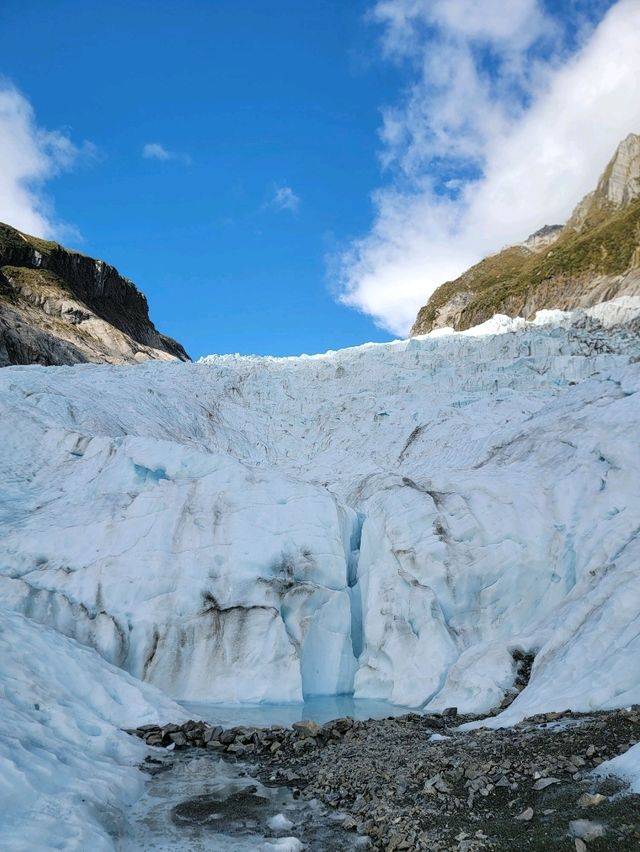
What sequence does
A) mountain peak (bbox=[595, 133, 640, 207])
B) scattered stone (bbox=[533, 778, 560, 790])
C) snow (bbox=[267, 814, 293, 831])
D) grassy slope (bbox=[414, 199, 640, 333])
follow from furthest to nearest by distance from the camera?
mountain peak (bbox=[595, 133, 640, 207]) < grassy slope (bbox=[414, 199, 640, 333]) < snow (bbox=[267, 814, 293, 831]) < scattered stone (bbox=[533, 778, 560, 790])

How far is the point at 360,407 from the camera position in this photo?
3456cm

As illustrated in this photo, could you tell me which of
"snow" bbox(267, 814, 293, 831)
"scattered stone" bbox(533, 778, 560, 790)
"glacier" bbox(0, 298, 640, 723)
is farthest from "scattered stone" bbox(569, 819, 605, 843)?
"glacier" bbox(0, 298, 640, 723)

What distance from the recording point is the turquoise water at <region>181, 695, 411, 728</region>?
10.9 metres

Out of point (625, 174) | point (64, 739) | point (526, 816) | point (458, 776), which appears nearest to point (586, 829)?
point (526, 816)

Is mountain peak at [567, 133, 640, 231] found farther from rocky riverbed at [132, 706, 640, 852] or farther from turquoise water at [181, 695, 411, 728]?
rocky riverbed at [132, 706, 640, 852]

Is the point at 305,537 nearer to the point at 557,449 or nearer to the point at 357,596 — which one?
the point at 357,596

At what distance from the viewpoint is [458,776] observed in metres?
6.27

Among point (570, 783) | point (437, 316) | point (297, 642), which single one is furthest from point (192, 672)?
point (437, 316)

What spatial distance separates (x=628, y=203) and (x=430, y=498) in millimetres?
70796

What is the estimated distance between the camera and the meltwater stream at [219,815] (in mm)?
5625

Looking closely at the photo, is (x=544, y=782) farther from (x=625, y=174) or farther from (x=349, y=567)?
(x=625, y=174)

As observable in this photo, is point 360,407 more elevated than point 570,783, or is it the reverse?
point 360,407

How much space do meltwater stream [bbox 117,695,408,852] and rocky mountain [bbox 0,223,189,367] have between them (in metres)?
41.8

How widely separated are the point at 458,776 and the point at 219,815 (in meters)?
2.42
